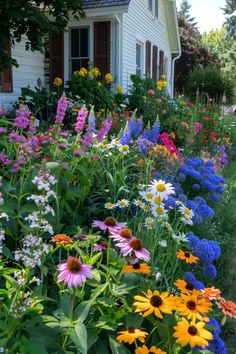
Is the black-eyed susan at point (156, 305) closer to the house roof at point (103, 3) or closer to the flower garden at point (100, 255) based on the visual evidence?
the flower garden at point (100, 255)

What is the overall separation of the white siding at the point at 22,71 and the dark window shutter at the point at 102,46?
150cm

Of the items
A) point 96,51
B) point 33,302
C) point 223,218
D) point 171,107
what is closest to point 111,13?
point 96,51

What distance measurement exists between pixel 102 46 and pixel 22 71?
2.47 metres

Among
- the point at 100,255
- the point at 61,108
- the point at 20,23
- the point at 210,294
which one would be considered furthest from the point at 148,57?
the point at 210,294

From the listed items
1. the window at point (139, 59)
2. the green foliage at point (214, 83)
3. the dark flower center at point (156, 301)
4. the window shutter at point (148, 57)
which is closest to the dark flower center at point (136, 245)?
the dark flower center at point (156, 301)

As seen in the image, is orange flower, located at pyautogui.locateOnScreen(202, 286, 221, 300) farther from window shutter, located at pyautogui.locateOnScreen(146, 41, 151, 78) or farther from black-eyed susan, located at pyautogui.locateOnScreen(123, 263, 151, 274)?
window shutter, located at pyautogui.locateOnScreen(146, 41, 151, 78)

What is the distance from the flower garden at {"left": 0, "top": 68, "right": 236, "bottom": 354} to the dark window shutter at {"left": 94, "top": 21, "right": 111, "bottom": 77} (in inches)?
285

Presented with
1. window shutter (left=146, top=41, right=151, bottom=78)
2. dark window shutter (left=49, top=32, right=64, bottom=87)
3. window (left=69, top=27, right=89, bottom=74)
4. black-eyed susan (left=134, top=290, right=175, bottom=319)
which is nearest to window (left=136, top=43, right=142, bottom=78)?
window shutter (left=146, top=41, right=151, bottom=78)

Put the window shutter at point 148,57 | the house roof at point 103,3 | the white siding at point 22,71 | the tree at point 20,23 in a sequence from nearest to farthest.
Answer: the tree at point 20,23 → the white siding at point 22,71 → the house roof at point 103,3 → the window shutter at point 148,57

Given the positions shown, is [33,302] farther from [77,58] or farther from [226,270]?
[77,58]

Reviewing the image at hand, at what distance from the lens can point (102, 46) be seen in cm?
Result: 1123

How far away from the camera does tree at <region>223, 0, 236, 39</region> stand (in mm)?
48438

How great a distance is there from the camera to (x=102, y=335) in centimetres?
191

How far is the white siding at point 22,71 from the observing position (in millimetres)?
9281
